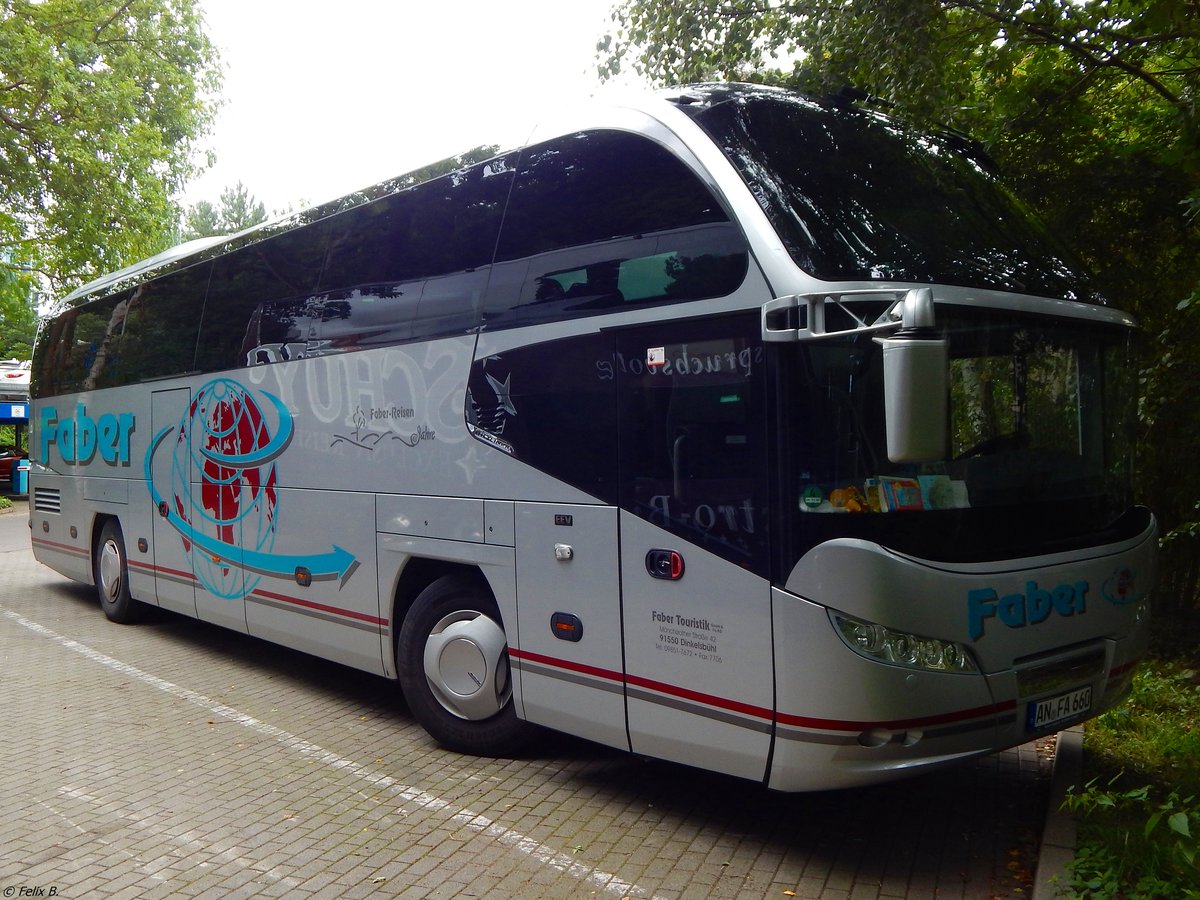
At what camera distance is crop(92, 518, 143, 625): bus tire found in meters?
10.7

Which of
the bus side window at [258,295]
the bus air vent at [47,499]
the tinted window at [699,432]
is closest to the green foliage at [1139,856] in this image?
the tinted window at [699,432]

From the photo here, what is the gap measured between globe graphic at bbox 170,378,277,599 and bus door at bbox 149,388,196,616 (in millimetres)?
24

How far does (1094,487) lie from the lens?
493cm

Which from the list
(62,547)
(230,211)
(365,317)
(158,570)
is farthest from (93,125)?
(230,211)

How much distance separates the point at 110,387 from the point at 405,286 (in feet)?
19.2

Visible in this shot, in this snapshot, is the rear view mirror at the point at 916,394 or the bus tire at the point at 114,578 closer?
the rear view mirror at the point at 916,394

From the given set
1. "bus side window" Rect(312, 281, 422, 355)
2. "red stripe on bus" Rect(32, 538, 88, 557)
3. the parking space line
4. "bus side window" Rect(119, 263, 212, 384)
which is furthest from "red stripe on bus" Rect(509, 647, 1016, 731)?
"red stripe on bus" Rect(32, 538, 88, 557)

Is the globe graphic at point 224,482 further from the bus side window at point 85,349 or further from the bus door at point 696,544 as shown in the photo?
the bus door at point 696,544

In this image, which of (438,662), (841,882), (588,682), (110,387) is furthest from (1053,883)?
(110,387)

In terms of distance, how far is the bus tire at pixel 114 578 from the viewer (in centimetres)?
Answer: 1074

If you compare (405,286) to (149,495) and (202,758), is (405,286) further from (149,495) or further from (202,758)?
(149,495)

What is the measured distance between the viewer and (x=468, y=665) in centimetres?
602

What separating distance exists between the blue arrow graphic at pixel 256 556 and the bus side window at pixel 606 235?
230cm

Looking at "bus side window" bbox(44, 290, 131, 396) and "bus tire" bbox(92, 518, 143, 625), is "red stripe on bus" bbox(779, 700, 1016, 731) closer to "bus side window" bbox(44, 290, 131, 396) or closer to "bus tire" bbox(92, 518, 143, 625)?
"bus tire" bbox(92, 518, 143, 625)
